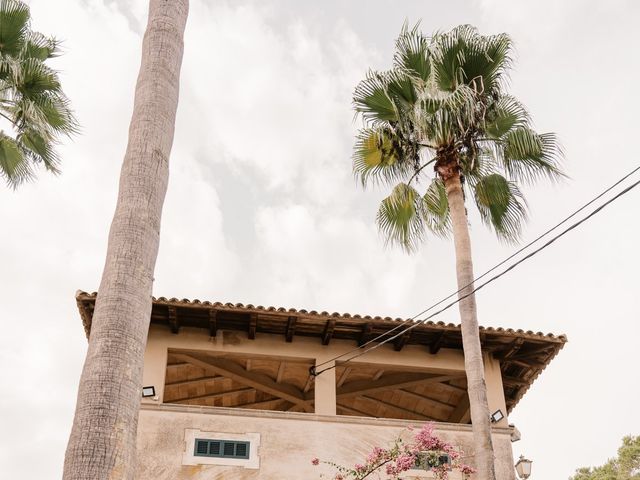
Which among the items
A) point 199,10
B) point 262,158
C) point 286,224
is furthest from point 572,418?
point 199,10

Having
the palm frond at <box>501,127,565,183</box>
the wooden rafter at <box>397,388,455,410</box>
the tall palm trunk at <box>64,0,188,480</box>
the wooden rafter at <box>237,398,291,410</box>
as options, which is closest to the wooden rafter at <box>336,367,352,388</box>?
the wooden rafter at <box>397,388,455,410</box>

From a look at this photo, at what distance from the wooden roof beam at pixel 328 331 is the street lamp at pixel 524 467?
4224 millimetres

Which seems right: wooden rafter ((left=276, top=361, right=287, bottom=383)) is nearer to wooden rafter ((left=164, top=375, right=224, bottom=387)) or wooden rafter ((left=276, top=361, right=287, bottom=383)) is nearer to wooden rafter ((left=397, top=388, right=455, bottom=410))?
wooden rafter ((left=164, top=375, right=224, bottom=387))

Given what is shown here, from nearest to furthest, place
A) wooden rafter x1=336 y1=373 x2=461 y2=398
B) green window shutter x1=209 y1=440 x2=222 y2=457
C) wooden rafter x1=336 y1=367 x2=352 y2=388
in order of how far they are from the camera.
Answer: green window shutter x1=209 y1=440 x2=222 y2=457 < wooden rafter x1=336 y1=367 x2=352 y2=388 < wooden rafter x1=336 y1=373 x2=461 y2=398

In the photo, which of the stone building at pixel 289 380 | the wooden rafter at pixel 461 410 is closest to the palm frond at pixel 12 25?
the stone building at pixel 289 380

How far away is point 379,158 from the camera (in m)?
14.8

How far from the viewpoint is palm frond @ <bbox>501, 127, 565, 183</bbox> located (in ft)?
46.6

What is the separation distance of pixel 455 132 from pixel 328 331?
4.63 metres

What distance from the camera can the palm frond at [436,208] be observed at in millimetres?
15281

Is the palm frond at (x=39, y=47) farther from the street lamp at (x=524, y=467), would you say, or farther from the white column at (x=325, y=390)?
the street lamp at (x=524, y=467)

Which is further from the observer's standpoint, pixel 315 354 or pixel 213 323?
pixel 315 354

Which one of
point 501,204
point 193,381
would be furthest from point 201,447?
point 501,204

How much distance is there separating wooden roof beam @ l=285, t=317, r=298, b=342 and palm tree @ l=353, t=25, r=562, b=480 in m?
2.91

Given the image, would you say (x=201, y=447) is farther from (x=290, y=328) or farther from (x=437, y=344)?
(x=437, y=344)
